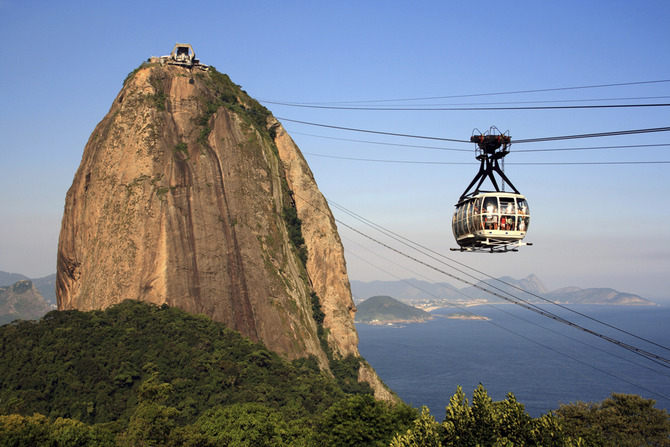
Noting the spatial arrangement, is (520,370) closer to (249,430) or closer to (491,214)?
(249,430)

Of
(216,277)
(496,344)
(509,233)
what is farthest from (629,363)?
(509,233)

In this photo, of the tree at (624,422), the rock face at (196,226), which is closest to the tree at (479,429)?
the tree at (624,422)

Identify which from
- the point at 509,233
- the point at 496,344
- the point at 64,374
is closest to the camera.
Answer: the point at 509,233

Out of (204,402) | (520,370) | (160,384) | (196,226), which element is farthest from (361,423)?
(520,370)

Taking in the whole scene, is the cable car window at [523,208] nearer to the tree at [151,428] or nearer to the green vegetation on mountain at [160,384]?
the green vegetation on mountain at [160,384]

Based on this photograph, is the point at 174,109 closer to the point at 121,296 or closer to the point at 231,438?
the point at 121,296

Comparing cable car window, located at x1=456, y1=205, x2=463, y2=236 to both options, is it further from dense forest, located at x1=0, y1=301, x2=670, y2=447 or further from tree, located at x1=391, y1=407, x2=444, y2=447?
tree, located at x1=391, y1=407, x2=444, y2=447

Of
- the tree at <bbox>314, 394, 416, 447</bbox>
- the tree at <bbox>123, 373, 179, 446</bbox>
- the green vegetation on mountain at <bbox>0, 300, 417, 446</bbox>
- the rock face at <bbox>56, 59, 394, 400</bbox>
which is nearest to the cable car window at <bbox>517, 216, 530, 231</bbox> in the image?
the tree at <bbox>314, 394, 416, 447</bbox>
